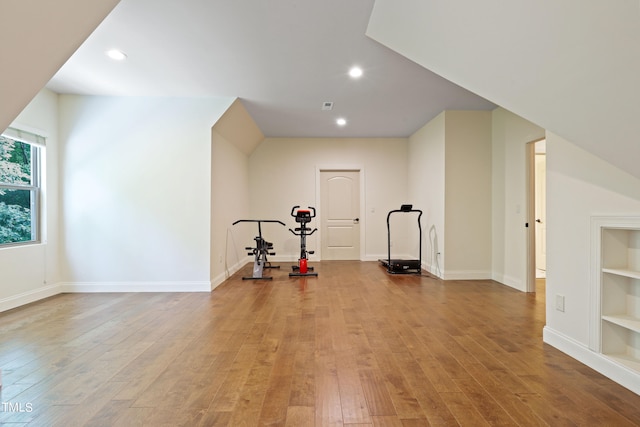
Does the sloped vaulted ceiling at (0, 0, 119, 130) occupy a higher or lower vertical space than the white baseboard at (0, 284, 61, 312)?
higher

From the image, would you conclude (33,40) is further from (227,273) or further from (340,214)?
(340,214)

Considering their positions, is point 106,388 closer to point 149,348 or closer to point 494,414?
point 149,348

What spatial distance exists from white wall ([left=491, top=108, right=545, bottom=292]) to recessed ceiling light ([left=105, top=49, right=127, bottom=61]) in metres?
4.82

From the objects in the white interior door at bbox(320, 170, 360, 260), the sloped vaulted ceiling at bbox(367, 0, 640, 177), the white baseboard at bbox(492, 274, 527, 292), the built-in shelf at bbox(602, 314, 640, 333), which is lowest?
the white baseboard at bbox(492, 274, 527, 292)

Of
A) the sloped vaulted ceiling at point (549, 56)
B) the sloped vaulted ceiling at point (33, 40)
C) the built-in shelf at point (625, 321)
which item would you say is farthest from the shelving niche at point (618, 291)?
the sloped vaulted ceiling at point (33, 40)

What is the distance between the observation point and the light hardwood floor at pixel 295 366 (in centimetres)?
172

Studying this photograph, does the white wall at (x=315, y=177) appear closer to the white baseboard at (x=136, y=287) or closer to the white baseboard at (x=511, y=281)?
the white baseboard at (x=511, y=281)

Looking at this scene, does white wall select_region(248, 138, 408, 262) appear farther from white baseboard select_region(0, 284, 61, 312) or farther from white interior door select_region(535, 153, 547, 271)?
white baseboard select_region(0, 284, 61, 312)

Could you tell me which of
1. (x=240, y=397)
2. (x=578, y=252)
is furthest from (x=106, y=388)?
(x=578, y=252)

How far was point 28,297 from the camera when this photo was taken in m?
3.88

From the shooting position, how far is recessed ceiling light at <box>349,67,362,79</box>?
359 cm

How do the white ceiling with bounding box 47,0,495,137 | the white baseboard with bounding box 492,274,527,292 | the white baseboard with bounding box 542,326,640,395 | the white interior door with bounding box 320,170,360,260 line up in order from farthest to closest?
the white interior door with bounding box 320,170,360,260
the white baseboard with bounding box 492,274,527,292
the white ceiling with bounding box 47,0,495,137
the white baseboard with bounding box 542,326,640,395

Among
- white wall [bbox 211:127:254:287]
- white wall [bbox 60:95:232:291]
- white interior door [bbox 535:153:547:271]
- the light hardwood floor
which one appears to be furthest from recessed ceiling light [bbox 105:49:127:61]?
white interior door [bbox 535:153:547:271]

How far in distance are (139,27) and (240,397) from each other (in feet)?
9.78
